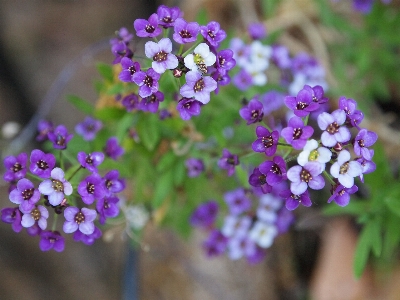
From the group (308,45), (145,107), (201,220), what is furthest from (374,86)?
(145,107)

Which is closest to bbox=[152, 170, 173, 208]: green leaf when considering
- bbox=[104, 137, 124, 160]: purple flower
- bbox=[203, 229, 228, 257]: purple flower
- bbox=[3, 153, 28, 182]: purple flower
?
bbox=[104, 137, 124, 160]: purple flower

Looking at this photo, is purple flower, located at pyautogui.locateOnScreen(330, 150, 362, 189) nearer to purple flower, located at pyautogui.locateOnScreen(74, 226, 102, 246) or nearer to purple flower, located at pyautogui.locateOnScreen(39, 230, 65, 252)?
purple flower, located at pyautogui.locateOnScreen(74, 226, 102, 246)

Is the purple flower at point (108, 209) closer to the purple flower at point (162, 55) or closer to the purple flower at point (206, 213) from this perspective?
the purple flower at point (162, 55)

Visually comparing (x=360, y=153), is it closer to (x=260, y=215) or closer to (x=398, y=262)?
(x=260, y=215)

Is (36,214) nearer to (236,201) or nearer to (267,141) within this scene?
(267,141)

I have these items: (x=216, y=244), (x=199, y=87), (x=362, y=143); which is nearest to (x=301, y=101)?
(x=362, y=143)

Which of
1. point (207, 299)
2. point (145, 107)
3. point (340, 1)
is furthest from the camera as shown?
point (207, 299)

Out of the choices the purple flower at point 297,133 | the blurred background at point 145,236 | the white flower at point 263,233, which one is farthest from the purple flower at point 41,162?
the blurred background at point 145,236
